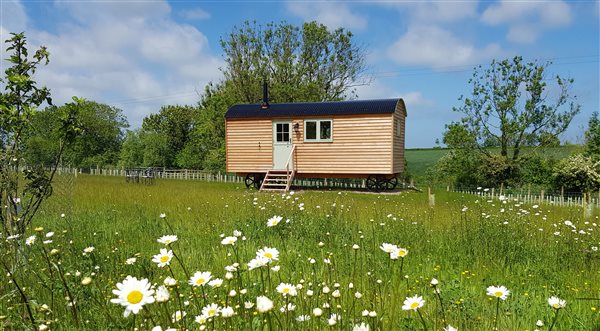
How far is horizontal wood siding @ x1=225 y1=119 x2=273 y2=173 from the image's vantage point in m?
19.8

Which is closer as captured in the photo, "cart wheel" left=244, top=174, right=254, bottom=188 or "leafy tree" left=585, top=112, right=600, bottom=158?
"cart wheel" left=244, top=174, right=254, bottom=188

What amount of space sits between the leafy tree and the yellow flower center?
86.3 ft

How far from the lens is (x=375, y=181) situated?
64.2ft

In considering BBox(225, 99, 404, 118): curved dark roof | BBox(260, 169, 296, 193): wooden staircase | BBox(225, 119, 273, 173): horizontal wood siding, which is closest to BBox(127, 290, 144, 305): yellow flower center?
BBox(260, 169, 296, 193): wooden staircase

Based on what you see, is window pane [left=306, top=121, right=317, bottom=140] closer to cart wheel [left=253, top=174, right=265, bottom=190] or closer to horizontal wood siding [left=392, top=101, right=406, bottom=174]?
cart wheel [left=253, top=174, right=265, bottom=190]

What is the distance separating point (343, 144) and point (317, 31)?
13320 millimetres

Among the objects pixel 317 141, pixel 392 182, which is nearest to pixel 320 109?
pixel 317 141

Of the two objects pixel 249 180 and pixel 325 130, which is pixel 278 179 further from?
pixel 249 180

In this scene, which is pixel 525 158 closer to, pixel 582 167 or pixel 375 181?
pixel 582 167

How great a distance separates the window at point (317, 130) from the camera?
1909 cm

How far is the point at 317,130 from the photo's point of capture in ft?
62.7

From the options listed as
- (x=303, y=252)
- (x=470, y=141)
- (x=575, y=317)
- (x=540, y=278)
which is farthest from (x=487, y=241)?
(x=470, y=141)

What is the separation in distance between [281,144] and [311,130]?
1.68 m

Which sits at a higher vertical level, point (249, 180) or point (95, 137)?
point (95, 137)
